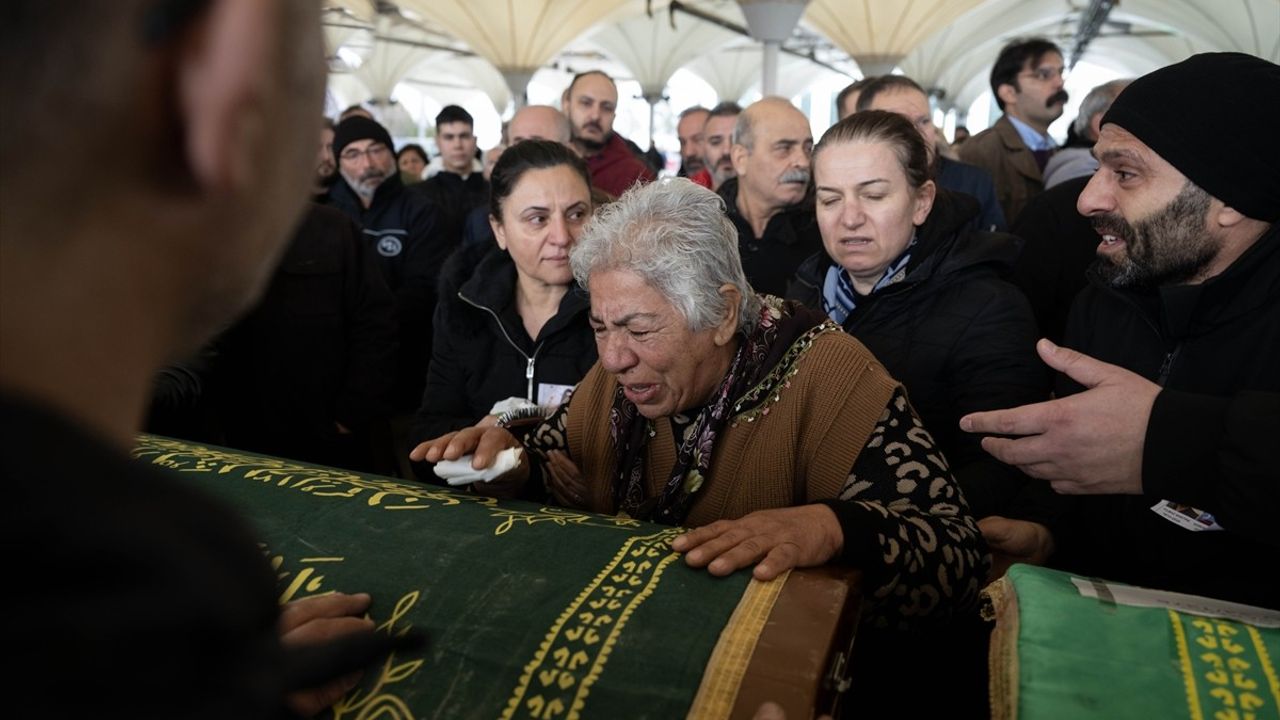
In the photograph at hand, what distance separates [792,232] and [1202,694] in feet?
11.2

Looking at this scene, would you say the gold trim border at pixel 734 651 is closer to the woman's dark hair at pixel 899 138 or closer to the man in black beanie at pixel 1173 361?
the man in black beanie at pixel 1173 361

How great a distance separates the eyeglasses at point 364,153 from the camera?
20.7 ft

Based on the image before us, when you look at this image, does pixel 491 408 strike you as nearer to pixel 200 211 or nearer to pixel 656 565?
pixel 656 565

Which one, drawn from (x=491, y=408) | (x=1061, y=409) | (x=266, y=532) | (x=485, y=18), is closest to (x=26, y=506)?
(x=266, y=532)

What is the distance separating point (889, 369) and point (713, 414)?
3.45 ft

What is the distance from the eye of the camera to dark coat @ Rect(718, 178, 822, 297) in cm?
459

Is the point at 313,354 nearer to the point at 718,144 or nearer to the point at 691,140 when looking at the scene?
the point at 718,144

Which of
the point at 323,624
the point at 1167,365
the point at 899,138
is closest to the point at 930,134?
the point at 899,138

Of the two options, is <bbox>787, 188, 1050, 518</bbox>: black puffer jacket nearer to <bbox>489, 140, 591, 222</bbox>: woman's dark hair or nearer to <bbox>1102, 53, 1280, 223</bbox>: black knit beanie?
<bbox>1102, 53, 1280, 223</bbox>: black knit beanie

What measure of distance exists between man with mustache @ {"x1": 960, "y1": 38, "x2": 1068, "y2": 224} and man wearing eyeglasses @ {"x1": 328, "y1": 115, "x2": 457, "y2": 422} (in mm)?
3379

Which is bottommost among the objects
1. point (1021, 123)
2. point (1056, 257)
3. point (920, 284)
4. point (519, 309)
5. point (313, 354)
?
point (313, 354)

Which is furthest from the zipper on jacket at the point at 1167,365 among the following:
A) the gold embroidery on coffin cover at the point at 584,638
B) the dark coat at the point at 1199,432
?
the gold embroidery on coffin cover at the point at 584,638

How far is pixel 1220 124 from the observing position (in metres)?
2.52

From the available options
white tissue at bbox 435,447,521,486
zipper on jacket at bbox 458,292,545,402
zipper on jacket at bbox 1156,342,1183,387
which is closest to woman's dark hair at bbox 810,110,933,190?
zipper on jacket at bbox 1156,342,1183,387
